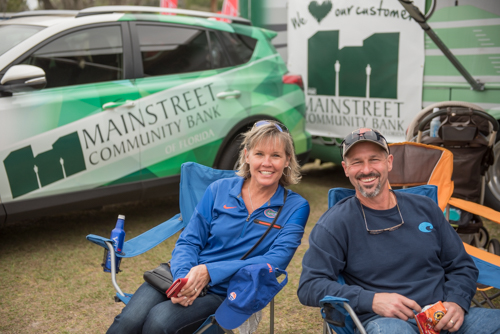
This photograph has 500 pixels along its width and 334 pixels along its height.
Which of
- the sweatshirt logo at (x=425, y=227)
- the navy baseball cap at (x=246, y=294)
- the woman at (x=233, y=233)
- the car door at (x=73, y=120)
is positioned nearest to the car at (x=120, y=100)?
the car door at (x=73, y=120)

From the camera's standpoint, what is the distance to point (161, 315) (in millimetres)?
2189

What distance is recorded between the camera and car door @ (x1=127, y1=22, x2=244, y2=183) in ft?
14.9

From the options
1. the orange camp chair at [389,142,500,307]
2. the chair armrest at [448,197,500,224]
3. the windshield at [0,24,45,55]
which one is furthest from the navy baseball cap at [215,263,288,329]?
the windshield at [0,24,45,55]

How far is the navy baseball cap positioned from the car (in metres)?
2.41

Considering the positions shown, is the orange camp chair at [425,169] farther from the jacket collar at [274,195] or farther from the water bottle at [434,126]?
the jacket collar at [274,195]

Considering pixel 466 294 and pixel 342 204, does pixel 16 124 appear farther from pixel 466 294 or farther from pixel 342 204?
pixel 466 294

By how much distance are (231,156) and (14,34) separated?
2150 mm

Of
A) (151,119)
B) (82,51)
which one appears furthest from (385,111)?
(82,51)

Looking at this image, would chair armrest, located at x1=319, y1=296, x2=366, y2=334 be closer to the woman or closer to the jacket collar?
the woman

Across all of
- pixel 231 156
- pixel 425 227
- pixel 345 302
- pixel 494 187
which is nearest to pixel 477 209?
pixel 425 227

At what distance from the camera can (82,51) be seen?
169 inches

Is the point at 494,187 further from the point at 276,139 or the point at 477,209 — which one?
the point at 276,139

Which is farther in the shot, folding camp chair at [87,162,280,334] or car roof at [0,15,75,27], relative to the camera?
car roof at [0,15,75,27]

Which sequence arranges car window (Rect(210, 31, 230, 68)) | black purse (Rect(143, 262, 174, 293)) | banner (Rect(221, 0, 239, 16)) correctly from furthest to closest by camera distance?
banner (Rect(221, 0, 239, 16))
car window (Rect(210, 31, 230, 68))
black purse (Rect(143, 262, 174, 293))
